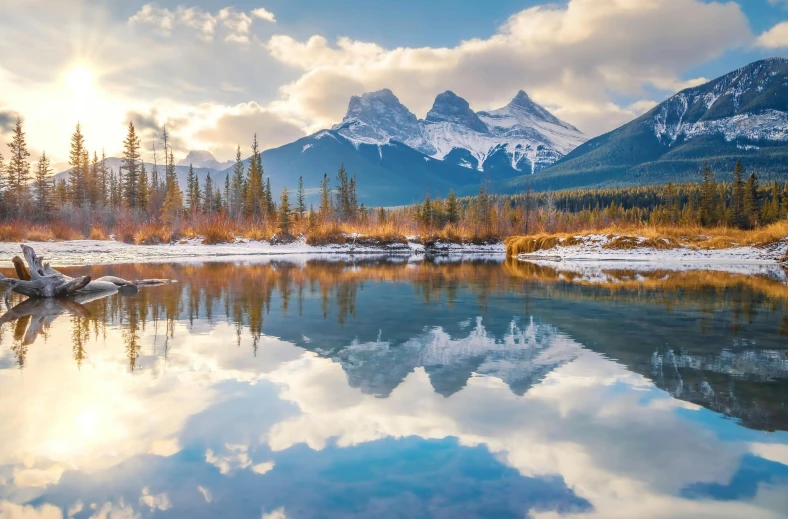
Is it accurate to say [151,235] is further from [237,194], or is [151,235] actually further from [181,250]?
[237,194]

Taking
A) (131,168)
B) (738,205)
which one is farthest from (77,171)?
(738,205)

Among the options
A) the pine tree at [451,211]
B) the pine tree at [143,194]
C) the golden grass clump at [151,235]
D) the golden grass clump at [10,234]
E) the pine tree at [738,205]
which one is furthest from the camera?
the pine tree at [451,211]

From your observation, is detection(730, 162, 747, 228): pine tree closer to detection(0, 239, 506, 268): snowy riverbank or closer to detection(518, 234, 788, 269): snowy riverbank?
detection(0, 239, 506, 268): snowy riverbank

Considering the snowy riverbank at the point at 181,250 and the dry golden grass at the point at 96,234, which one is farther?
the dry golden grass at the point at 96,234

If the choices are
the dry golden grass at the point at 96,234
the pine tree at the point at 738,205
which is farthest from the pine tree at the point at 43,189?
the pine tree at the point at 738,205

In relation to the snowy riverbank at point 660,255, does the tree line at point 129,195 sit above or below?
above

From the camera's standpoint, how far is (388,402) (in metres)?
5.03

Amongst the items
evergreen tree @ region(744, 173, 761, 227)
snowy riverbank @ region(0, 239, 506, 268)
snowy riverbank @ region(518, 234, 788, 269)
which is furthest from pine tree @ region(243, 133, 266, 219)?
evergreen tree @ region(744, 173, 761, 227)

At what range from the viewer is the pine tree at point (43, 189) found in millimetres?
48381

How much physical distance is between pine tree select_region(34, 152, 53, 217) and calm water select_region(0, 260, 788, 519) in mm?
47259

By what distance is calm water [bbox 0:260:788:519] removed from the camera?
329cm

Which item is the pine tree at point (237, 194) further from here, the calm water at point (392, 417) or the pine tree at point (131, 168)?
the calm water at point (392, 417)

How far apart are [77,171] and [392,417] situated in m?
68.0

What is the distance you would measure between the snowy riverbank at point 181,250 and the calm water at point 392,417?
739 inches
